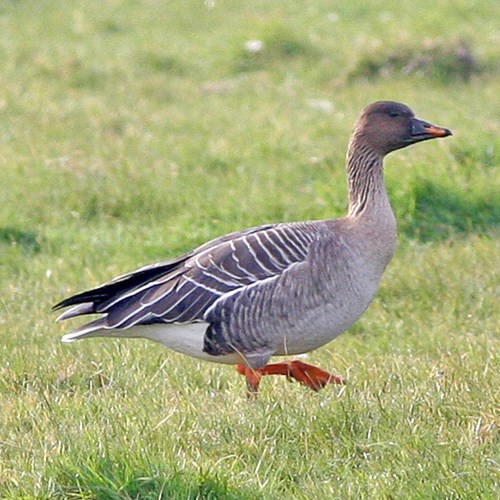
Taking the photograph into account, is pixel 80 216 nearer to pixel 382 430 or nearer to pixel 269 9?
pixel 382 430

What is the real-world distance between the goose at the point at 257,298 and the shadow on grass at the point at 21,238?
→ 273 centimetres

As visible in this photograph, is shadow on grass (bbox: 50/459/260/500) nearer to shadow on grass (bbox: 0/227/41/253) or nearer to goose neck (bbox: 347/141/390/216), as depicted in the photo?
goose neck (bbox: 347/141/390/216)

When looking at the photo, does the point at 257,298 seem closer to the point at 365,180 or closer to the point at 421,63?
the point at 365,180

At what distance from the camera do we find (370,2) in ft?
57.6

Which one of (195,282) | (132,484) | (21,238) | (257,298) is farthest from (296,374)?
(21,238)

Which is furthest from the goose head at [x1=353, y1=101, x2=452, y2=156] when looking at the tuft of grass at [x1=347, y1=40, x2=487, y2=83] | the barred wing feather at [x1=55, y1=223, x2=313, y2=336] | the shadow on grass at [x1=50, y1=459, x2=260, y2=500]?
the tuft of grass at [x1=347, y1=40, x2=487, y2=83]

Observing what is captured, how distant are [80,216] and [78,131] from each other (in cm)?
238

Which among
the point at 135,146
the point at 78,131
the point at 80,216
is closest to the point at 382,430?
the point at 80,216

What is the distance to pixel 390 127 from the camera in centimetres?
661

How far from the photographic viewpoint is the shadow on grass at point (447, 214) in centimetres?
894

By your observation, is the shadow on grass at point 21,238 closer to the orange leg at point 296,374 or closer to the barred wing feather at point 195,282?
the barred wing feather at point 195,282

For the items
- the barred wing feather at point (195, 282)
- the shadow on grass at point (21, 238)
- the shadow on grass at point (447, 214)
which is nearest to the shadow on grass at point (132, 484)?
the barred wing feather at point (195, 282)

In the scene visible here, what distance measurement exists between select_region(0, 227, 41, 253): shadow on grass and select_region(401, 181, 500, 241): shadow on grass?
2590 millimetres

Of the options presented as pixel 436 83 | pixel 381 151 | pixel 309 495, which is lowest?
pixel 436 83
